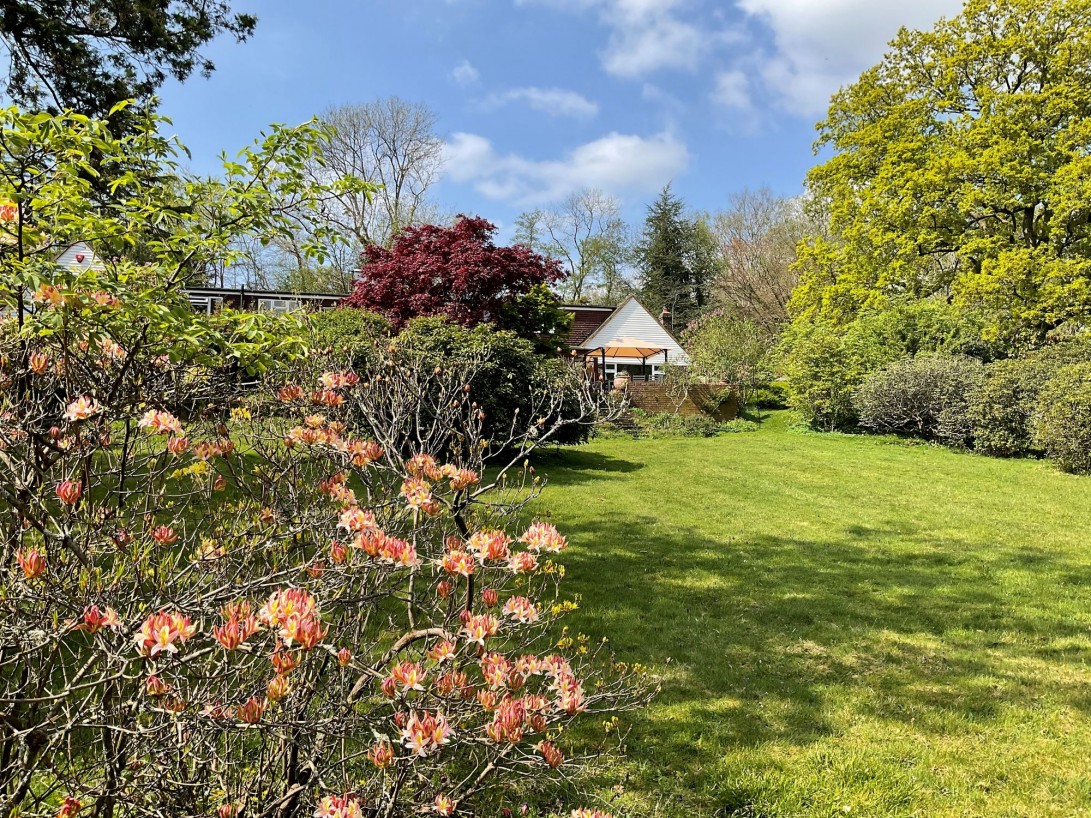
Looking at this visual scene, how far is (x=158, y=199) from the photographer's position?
255 cm

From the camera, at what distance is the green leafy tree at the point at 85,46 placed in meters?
5.11

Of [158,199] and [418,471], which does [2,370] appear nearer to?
[158,199]

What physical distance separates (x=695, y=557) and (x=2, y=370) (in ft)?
16.3

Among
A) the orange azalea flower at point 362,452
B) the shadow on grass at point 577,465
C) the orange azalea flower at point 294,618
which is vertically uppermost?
the orange azalea flower at point 362,452

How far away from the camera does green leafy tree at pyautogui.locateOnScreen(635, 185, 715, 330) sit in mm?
32312

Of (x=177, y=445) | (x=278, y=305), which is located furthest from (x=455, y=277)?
(x=278, y=305)

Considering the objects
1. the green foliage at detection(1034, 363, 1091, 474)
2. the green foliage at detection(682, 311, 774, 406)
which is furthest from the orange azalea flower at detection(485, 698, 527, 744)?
the green foliage at detection(682, 311, 774, 406)

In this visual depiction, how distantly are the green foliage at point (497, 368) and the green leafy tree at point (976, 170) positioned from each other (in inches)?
422

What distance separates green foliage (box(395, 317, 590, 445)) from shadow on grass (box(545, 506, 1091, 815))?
2623mm

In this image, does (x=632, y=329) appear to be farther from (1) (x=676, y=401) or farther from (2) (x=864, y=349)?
(2) (x=864, y=349)

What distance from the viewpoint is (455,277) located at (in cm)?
1047

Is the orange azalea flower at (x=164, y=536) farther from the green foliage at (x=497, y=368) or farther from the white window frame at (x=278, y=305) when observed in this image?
the green foliage at (x=497, y=368)

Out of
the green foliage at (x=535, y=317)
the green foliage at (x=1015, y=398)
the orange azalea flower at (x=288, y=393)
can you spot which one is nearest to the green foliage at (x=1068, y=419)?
the green foliage at (x=1015, y=398)

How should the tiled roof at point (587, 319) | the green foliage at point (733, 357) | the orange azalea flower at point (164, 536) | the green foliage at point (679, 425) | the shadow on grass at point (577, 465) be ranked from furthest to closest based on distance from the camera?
the tiled roof at point (587, 319) < the green foliage at point (733, 357) < the green foliage at point (679, 425) < the shadow on grass at point (577, 465) < the orange azalea flower at point (164, 536)
